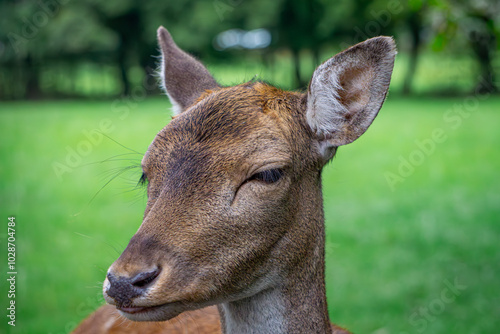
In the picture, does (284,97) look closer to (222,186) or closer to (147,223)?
(222,186)

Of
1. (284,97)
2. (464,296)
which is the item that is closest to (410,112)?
(464,296)

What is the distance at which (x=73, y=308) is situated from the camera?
266 inches

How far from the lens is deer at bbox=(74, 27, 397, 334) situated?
256 centimetres

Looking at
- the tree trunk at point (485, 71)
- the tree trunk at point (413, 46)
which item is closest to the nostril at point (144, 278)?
the tree trunk at point (485, 71)

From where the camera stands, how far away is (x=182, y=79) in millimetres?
3715

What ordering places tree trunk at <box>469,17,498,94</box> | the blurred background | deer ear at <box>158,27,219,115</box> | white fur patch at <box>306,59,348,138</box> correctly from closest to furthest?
white fur patch at <box>306,59,348,138</box> < deer ear at <box>158,27,219,115</box> < the blurred background < tree trunk at <box>469,17,498,94</box>

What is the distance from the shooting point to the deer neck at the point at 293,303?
299cm

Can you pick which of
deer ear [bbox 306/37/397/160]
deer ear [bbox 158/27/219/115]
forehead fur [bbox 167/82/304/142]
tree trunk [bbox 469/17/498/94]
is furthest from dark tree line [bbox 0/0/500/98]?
deer ear [bbox 306/37/397/160]

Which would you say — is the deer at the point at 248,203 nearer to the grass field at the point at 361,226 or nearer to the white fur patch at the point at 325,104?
the white fur patch at the point at 325,104

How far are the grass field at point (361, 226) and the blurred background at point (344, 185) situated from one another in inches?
1.2

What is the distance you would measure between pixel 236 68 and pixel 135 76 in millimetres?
7101

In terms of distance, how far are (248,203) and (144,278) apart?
0.63 meters

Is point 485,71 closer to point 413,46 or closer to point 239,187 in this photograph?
point 413,46

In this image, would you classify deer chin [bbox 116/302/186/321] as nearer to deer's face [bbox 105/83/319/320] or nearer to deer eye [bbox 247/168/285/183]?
deer's face [bbox 105/83/319/320]
